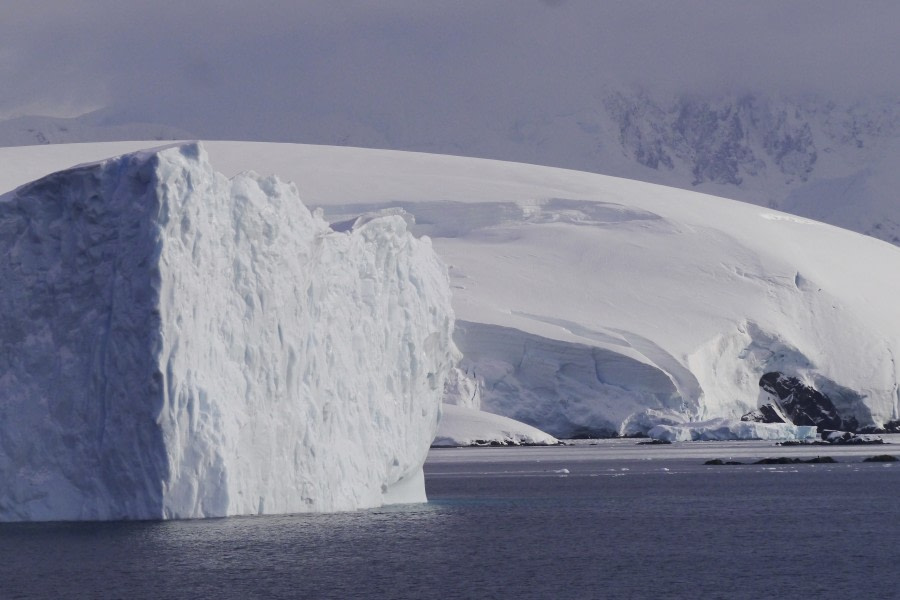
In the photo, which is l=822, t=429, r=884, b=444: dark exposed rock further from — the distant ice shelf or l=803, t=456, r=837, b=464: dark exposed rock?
the distant ice shelf

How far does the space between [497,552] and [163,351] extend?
6.37 m

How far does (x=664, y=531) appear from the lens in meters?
27.3

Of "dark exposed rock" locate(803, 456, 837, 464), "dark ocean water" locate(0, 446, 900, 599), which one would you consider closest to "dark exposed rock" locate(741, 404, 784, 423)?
"dark exposed rock" locate(803, 456, 837, 464)

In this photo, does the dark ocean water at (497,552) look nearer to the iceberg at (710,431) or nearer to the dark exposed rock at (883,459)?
the dark exposed rock at (883,459)

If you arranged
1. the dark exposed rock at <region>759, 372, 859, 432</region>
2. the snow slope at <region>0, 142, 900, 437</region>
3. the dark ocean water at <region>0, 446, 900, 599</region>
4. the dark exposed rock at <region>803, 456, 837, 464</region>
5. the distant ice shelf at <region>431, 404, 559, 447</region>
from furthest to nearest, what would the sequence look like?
the dark exposed rock at <region>759, 372, 859, 432</region>, the snow slope at <region>0, 142, 900, 437</region>, the distant ice shelf at <region>431, 404, 559, 447</region>, the dark exposed rock at <region>803, 456, 837, 464</region>, the dark ocean water at <region>0, 446, 900, 599</region>

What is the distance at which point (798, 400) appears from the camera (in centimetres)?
7144

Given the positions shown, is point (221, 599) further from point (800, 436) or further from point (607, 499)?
point (800, 436)

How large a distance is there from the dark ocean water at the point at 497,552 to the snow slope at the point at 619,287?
24.9m

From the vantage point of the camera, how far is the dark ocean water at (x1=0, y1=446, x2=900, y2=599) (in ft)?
65.3

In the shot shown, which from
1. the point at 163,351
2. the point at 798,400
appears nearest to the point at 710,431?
the point at 798,400

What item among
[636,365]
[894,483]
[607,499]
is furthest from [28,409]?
[636,365]

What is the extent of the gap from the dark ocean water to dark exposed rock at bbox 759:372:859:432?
36.4 metres

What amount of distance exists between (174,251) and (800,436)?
49.2 meters

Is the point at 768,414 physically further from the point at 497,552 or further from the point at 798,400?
the point at 497,552
